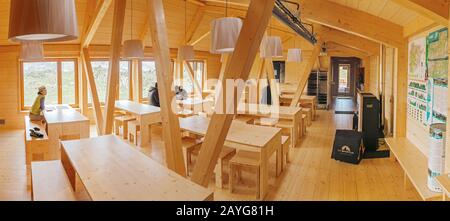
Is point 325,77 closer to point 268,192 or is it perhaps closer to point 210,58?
point 210,58

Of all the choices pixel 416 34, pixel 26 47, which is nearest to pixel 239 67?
pixel 416 34

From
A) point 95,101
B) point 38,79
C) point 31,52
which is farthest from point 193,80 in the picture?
→ point 31,52

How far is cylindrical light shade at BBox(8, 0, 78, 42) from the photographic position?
196 cm

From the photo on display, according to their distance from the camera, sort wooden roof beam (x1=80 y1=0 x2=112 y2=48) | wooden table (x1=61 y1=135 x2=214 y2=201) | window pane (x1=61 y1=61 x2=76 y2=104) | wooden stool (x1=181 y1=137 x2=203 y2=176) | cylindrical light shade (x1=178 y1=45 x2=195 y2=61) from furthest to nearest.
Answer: window pane (x1=61 y1=61 x2=76 y2=104)
cylindrical light shade (x1=178 y1=45 x2=195 y2=61)
wooden roof beam (x1=80 y1=0 x2=112 y2=48)
wooden stool (x1=181 y1=137 x2=203 y2=176)
wooden table (x1=61 y1=135 x2=214 y2=201)

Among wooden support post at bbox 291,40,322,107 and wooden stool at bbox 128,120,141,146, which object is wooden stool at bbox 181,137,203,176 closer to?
wooden stool at bbox 128,120,141,146

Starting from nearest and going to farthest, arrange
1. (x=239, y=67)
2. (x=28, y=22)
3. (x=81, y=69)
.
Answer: (x=28, y=22) < (x=239, y=67) < (x=81, y=69)

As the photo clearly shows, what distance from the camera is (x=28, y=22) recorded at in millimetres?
1958

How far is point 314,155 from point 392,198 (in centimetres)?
223

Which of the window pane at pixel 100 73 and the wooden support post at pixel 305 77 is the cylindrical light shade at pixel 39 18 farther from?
the window pane at pixel 100 73

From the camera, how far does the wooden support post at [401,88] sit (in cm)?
545

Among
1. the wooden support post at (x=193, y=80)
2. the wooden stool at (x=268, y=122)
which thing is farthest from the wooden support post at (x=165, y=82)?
the wooden support post at (x=193, y=80)

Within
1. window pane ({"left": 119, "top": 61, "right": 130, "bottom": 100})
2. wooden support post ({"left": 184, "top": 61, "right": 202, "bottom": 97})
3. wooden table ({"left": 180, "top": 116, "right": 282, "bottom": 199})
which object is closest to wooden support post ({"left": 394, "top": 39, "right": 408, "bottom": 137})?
wooden table ({"left": 180, "top": 116, "right": 282, "bottom": 199})

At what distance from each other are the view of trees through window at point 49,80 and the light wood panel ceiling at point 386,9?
7.78 metres

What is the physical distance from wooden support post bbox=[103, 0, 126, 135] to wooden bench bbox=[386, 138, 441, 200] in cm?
442
